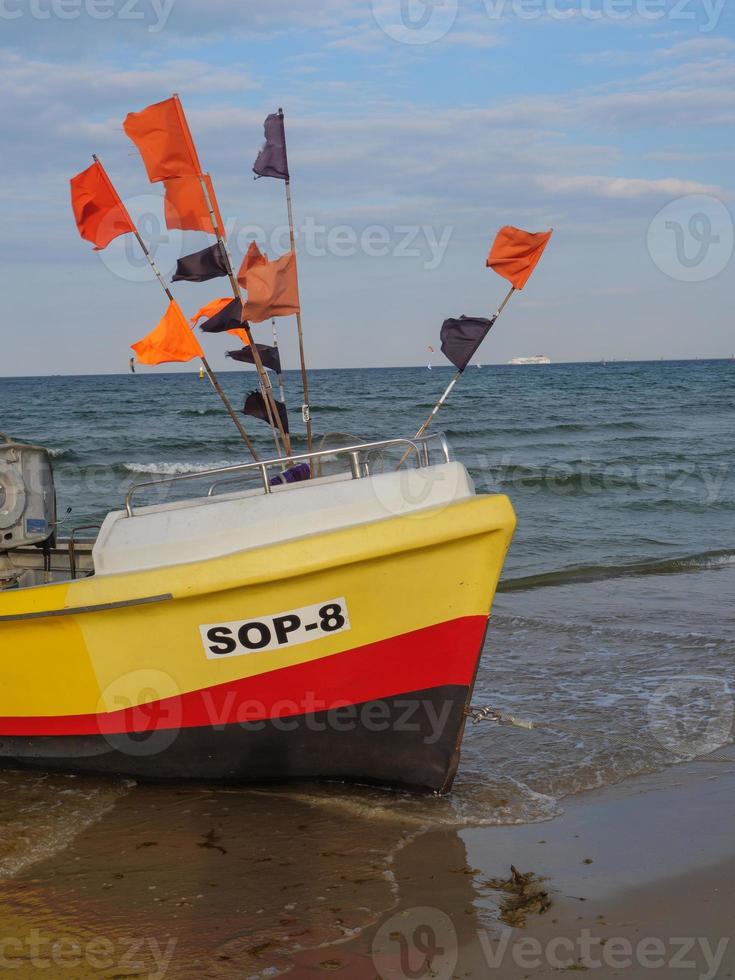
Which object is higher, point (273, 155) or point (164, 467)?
point (273, 155)

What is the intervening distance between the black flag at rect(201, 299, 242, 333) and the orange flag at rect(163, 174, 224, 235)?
0.48m

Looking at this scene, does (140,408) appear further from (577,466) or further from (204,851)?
(204,851)

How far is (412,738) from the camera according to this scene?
20.1 feet

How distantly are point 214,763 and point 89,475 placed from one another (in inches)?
704

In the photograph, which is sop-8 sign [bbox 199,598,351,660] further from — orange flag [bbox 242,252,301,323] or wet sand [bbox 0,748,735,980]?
orange flag [bbox 242,252,301,323]

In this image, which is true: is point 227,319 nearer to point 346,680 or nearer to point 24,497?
point 24,497
